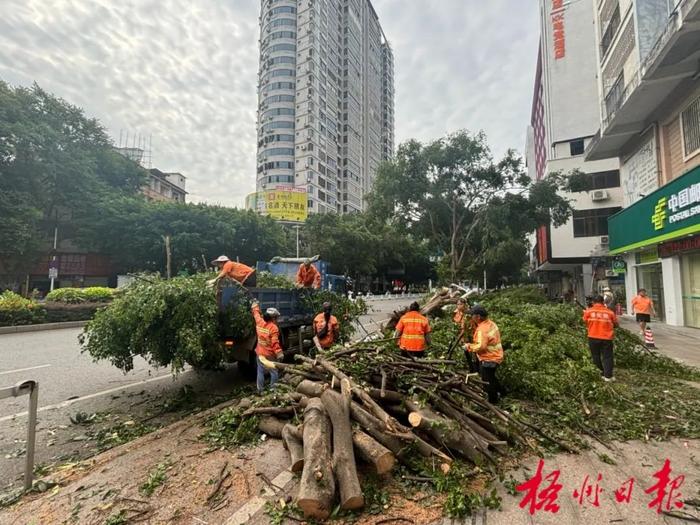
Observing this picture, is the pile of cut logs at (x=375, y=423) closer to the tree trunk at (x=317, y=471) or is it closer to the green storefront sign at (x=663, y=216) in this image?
the tree trunk at (x=317, y=471)

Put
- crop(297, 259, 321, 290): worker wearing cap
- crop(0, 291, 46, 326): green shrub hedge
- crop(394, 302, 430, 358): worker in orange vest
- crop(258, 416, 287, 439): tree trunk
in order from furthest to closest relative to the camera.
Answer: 1. crop(0, 291, 46, 326): green shrub hedge
2. crop(297, 259, 321, 290): worker wearing cap
3. crop(394, 302, 430, 358): worker in orange vest
4. crop(258, 416, 287, 439): tree trunk

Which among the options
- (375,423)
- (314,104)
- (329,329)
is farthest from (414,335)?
(314,104)

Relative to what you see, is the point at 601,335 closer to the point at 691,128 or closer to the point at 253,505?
the point at 253,505

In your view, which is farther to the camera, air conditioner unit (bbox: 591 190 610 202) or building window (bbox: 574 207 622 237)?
building window (bbox: 574 207 622 237)

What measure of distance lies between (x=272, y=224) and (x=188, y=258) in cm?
891

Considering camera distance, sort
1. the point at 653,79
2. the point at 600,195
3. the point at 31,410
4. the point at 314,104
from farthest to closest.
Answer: the point at 314,104, the point at 600,195, the point at 653,79, the point at 31,410

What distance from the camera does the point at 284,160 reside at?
225 feet

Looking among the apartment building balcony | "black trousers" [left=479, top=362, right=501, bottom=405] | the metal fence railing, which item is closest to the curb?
the metal fence railing

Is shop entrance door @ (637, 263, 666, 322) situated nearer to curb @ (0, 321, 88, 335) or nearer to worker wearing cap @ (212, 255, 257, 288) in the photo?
worker wearing cap @ (212, 255, 257, 288)

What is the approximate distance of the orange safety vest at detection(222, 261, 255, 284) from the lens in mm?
6085

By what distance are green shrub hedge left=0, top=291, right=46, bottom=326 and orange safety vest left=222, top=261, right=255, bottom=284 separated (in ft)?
42.6

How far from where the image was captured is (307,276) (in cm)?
810

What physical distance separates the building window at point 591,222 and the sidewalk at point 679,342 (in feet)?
48.4

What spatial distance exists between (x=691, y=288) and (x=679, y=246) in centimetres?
159
